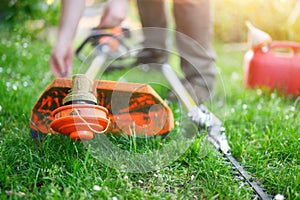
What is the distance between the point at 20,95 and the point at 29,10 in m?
1.46

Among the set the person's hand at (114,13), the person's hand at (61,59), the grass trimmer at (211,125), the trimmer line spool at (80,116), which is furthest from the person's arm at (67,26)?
the grass trimmer at (211,125)

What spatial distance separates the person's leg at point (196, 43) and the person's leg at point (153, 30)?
24cm

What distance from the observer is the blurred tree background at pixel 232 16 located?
329 cm

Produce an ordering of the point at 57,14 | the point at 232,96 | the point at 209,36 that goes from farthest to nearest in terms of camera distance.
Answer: the point at 57,14 < the point at 232,96 < the point at 209,36

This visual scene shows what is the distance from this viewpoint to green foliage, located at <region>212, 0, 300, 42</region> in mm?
3916

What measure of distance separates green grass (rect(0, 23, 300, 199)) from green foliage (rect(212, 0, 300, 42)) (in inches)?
68.1

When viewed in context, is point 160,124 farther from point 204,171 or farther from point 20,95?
point 20,95

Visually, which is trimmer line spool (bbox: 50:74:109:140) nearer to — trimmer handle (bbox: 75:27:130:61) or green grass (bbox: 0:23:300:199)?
green grass (bbox: 0:23:300:199)

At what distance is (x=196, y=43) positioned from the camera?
2.39m

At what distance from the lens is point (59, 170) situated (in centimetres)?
144

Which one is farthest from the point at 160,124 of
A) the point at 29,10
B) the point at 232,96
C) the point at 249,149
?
the point at 29,10

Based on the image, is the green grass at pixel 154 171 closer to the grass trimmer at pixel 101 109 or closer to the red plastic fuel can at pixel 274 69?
the grass trimmer at pixel 101 109

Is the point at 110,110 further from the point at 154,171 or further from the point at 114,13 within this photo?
the point at 114,13

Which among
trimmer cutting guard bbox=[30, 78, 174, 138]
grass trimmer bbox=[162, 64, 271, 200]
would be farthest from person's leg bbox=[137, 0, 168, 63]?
trimmer cutting guard bbox=[30, 78, 174, 138]
